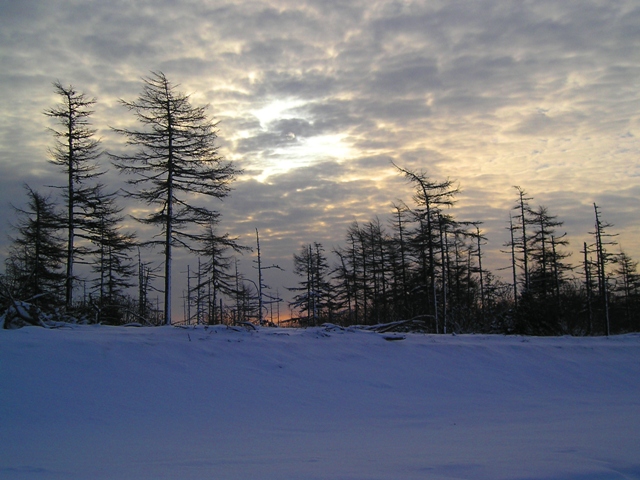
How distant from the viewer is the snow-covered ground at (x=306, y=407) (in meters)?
5.05

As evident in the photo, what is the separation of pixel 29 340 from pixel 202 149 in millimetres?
13449

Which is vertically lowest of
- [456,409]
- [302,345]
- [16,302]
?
[456,409]

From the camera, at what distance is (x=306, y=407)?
854 cm

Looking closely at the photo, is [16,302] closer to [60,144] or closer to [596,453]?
[596,453]

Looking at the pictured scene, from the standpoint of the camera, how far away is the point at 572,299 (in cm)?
4141

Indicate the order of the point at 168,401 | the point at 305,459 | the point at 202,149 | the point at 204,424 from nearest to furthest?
the point at 305,459 < the point at 204,424 < the point at 168,401 < the point at 202,149

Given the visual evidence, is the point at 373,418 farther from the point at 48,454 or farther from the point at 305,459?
the point at 48,454

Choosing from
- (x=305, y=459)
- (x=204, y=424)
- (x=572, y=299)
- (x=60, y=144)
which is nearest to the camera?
(x=305, y=459)

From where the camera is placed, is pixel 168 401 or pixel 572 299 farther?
pixel 572 299

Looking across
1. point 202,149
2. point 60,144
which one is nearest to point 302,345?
point 202,149

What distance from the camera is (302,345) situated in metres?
11.2

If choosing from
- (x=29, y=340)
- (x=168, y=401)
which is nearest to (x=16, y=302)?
(x=29, y=340)

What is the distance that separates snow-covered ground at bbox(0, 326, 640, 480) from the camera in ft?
16.6

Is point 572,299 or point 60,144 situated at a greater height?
point 60,144
